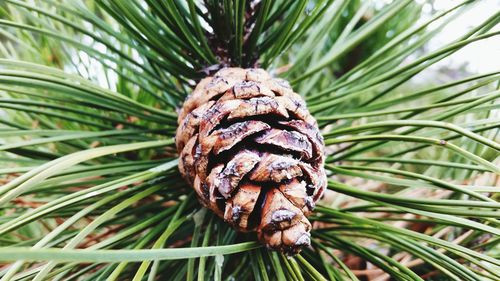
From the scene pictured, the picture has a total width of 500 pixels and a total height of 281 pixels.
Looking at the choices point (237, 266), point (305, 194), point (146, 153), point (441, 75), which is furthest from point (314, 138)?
point (441, 75)

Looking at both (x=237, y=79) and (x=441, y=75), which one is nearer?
(x=237, y=79)

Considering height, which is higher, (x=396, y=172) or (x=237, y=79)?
(x=237, y=79)

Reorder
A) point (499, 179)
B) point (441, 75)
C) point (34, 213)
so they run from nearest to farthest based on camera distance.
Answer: point (34, 213)
point (499, 179)
point (441, 75)

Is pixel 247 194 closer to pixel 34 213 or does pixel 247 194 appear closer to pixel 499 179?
pixel 34 213

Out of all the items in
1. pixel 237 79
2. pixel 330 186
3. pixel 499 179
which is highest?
pixel 237 79

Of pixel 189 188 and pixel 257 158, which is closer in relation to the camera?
pixel 257 158

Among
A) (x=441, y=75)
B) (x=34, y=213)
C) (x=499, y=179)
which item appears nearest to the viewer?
(x=34, y=213)
